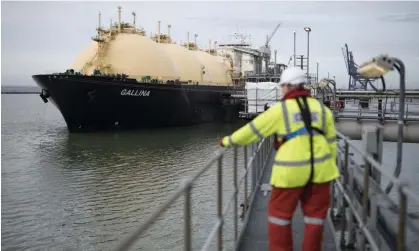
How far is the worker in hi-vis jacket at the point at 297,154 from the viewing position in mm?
3125

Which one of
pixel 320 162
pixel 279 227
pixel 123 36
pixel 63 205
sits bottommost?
pixel 63 205

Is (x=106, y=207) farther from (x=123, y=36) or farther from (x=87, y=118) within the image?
(x=123, y=36)

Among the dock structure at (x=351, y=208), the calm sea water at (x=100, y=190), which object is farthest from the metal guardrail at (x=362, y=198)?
the calm sea water at (x=100, y=190)

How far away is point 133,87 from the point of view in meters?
26.1

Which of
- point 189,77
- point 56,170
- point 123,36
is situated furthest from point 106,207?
point 189,77

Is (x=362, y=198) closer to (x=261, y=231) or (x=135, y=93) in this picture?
(x=261, y=231)

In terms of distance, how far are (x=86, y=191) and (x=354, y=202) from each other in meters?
9.39

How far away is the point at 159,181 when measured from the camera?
41.9 ft

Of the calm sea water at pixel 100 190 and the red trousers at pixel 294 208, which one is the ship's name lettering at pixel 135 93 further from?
the red trousers at pixel 294 208

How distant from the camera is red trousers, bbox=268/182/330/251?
3244 mm

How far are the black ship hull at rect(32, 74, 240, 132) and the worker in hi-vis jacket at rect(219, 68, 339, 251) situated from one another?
23.0 metres

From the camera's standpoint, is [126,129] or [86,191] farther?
[126,129]

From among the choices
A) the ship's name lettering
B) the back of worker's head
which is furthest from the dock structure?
the ship's name lettering

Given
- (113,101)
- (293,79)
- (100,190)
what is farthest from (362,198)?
(113,101)
